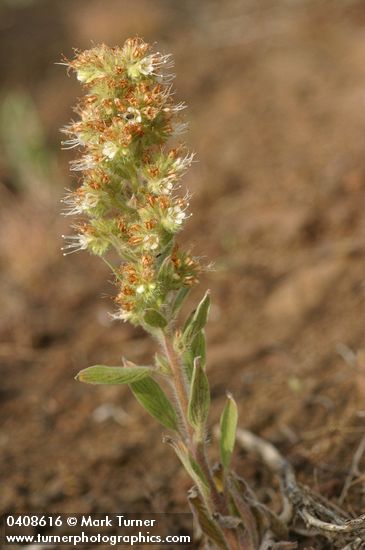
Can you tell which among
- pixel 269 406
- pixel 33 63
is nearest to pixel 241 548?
pixel 269 406

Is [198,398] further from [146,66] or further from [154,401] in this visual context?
[146,66]

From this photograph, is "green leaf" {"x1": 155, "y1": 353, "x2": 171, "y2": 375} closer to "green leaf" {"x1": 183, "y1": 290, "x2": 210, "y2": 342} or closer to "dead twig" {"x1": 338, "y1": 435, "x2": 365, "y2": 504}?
"green leaf" {"x1": 183, "y1": 290, "x2": 210, "y2": 342}

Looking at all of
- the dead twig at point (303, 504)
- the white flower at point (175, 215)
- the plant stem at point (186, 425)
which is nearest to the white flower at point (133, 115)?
the white flower at point (175, 215)

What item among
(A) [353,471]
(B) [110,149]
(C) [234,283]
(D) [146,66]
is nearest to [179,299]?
(B) [110,149]

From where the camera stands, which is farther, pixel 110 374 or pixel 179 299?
pixel 179 299

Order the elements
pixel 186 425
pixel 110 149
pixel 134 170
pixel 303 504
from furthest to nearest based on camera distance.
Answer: pixel 303 504
pixel 186 425
pixel 134 170
pixel 110 149

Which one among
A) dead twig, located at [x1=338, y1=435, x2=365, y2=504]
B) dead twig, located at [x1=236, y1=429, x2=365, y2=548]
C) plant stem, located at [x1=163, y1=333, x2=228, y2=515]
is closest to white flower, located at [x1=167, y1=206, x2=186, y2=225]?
plant stem, located at [x1=163, y1=333, x2=228, y2=515]

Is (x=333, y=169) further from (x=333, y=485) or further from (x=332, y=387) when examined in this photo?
(x=333, y=485)
